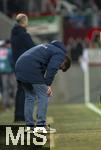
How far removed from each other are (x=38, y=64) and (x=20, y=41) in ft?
7.05

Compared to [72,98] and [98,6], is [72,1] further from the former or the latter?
[72,98]

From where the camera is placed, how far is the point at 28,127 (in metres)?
9.75

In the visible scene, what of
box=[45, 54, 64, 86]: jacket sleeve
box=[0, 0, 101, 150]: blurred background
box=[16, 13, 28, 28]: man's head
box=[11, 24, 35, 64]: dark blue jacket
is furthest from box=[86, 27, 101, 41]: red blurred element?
box=[45, 54, 64, 86]: jacket sleeve

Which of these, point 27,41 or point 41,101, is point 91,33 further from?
point 41,101

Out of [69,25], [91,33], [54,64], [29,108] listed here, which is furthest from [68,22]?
[54,64]

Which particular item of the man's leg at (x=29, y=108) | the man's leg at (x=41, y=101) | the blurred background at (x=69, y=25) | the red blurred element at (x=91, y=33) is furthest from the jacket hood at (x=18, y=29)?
the red blurred element at (x=91, y=33)

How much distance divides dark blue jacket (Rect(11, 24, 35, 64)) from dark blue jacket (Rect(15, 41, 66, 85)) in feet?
6.27

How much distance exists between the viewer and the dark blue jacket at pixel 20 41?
11.6 metres

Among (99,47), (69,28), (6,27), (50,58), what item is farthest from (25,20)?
(69,28)

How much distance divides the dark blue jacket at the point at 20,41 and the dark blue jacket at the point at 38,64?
6.27ft

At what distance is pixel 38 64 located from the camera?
31.6 feet

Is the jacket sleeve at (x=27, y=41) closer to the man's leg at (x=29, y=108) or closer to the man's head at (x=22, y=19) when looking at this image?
the man's head at (x=22, y=19)

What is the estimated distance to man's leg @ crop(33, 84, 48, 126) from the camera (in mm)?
9594

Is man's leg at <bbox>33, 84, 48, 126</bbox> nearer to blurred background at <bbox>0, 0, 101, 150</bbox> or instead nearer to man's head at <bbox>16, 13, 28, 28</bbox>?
man's head at <bbox>16, 13, 28, 28</bbox>
